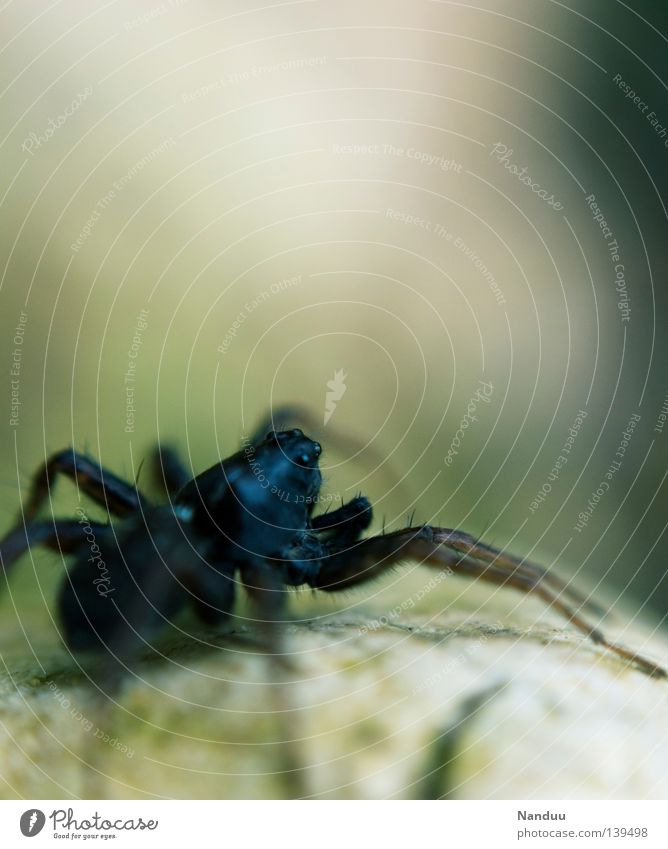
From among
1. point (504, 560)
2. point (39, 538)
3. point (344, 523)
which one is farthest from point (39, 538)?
point (504, 560)

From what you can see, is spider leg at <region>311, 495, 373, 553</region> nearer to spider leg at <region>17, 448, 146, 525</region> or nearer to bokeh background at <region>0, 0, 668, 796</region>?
bokeh background at <region>0, 0, 668, 796</region>

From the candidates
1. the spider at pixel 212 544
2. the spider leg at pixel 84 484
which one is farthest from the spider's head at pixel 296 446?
the spider leg at pixel 84 484

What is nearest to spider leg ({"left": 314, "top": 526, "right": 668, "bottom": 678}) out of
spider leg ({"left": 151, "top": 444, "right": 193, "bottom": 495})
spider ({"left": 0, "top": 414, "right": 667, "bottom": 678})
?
spider ({"left": 0, "top": 414, "right": 667, "bottom": 678})

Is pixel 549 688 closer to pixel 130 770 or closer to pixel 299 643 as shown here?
pixel 299 643

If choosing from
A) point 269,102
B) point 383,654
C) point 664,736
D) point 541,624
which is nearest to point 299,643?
point 383,654

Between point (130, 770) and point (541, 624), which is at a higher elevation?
point (541, 624)

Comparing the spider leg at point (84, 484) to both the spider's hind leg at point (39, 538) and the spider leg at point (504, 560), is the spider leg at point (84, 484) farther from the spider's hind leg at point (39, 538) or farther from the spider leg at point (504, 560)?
the spider leg at point (504, 560)

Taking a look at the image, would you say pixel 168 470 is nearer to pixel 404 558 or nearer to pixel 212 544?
pixel 212 544
